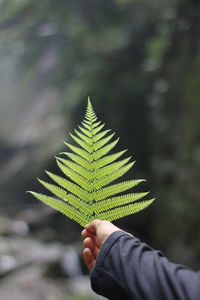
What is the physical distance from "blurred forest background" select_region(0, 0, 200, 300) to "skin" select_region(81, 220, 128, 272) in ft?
16.2

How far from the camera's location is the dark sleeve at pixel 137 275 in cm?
95

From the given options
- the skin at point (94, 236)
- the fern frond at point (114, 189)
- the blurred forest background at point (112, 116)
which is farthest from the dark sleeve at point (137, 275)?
the blurred forest background at point (112, 116)

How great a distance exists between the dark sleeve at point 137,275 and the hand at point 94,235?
0.8 inches

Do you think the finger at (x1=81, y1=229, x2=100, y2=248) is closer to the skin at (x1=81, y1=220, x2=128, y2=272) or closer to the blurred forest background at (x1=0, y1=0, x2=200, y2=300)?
the skin at (x1=81, y1=220, x2=128, y2=272)

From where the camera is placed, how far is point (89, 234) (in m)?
1.16

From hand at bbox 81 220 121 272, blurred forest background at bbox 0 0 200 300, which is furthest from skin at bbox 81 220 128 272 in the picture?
blurred forest background at bbox 0 0 200 300

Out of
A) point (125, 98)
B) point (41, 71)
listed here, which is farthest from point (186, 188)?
point (41, 71)

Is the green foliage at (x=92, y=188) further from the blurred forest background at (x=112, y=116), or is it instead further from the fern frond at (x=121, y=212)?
the blurred forest background at (x=112, y=116)

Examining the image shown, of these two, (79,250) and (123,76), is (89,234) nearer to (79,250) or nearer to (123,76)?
(79,250)

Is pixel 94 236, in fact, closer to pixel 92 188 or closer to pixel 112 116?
pixel 92 188

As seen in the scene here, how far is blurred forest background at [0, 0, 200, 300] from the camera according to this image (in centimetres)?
719

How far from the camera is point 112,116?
10516 mm

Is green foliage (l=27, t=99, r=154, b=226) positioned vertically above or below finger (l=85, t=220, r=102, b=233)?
above

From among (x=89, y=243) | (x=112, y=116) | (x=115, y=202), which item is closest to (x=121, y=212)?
(x=115, y=202)
